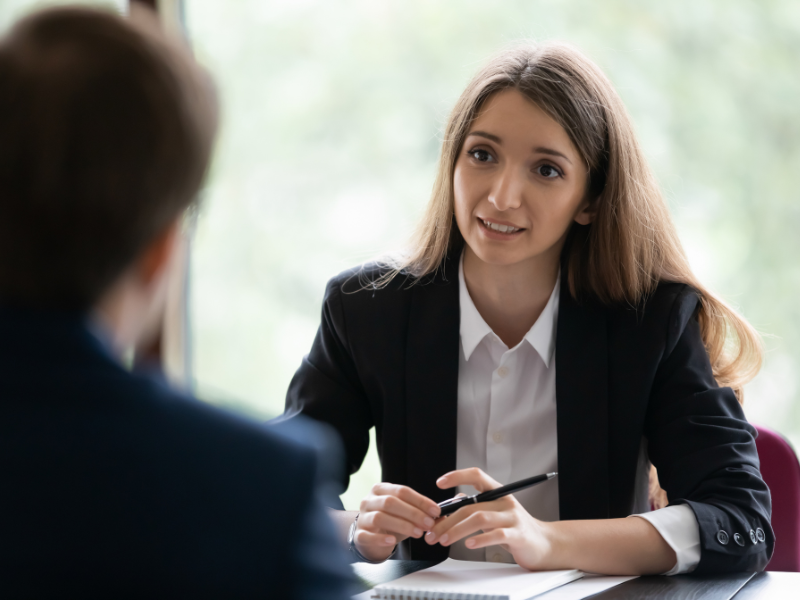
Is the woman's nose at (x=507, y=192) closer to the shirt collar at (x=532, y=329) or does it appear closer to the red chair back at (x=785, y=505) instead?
the shirt collar at (x=532, y=329)

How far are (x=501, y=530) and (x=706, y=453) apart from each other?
0.46 meters

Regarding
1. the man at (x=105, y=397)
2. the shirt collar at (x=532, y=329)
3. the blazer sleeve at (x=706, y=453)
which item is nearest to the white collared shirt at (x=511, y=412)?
the shirt collar at (x=532, y=329)

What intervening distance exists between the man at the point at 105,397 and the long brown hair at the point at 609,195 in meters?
1.13

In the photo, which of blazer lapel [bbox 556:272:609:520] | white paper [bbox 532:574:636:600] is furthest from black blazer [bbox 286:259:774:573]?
white paper [bbox 532:574:636:600]

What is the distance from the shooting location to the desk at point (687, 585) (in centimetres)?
115

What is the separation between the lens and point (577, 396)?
158 cm

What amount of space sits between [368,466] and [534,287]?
1.87 meters

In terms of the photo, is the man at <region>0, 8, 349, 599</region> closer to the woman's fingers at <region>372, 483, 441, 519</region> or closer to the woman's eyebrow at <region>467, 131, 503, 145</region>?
the woman's fingers at <region>372, 483, 441, 519</region>

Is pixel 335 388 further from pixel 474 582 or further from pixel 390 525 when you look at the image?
pixel 474 582

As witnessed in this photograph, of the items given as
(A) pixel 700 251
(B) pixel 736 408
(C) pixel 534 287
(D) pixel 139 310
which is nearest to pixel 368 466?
(A) pixel 700 251

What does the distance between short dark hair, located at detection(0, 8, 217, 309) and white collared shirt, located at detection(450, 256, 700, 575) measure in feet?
3.78

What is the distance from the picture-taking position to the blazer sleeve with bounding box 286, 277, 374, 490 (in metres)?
1.67

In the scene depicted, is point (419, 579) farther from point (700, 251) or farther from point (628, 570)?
point (700, 251)

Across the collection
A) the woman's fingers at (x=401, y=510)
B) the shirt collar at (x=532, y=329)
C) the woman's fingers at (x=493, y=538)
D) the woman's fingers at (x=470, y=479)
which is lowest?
the woman's fingers at (x=493, y=538)
